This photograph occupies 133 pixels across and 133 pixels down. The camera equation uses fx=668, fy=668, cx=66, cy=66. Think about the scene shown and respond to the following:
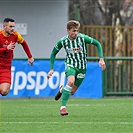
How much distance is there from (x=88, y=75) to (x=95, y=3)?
373 inches

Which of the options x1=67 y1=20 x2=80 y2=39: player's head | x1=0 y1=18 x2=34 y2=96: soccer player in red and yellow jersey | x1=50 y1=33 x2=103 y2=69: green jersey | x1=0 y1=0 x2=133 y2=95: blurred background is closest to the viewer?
x1=0 y1=18 x2=34 y2=96: soccer player in red and yellow jersey

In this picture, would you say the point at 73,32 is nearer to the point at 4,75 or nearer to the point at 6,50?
the point at 6,50

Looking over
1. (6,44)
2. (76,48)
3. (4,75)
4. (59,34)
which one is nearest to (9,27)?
(6,44)

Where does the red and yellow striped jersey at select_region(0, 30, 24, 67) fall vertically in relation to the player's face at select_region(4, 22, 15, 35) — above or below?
below

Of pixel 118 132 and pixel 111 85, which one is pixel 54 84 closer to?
pixel 111 85

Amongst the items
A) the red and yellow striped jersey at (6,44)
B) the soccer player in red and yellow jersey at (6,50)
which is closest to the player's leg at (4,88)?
the soccer player in red and yellow jersey at (6,50)

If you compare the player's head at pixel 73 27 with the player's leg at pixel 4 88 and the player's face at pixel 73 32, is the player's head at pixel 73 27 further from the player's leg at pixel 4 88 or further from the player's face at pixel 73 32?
the player's leg at pixel 4 88

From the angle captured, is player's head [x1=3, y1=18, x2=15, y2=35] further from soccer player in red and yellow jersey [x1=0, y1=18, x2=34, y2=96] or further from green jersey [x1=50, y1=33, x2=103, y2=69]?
green jersey [x1=50, y1=33, x2=103, y2=69]

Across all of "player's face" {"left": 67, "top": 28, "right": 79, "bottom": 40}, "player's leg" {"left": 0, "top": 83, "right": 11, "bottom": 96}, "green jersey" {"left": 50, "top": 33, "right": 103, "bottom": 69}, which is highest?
"player's face" {"left": 67, "top": 28, "right": 79, "bottom": 40}

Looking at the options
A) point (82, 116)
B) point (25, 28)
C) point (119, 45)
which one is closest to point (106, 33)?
point (119, 45)

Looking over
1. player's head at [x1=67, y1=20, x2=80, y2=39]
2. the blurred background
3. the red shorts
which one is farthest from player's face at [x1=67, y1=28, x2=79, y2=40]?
the blurred background

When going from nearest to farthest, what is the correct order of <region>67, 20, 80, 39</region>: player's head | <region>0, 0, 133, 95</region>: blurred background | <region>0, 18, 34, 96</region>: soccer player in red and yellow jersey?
1. <region>0, 18, 34, 96</region>: soccer player in red and yellow jersey
2. <region>67, 20, 80, 39</region>: player's head
3. <region>0, 0, 133, 95</region>: blurred background

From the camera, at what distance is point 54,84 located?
67.3ft

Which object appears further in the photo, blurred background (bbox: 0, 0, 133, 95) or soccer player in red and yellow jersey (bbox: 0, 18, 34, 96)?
blurred background (bbox: 0, 0, 133, 95)
